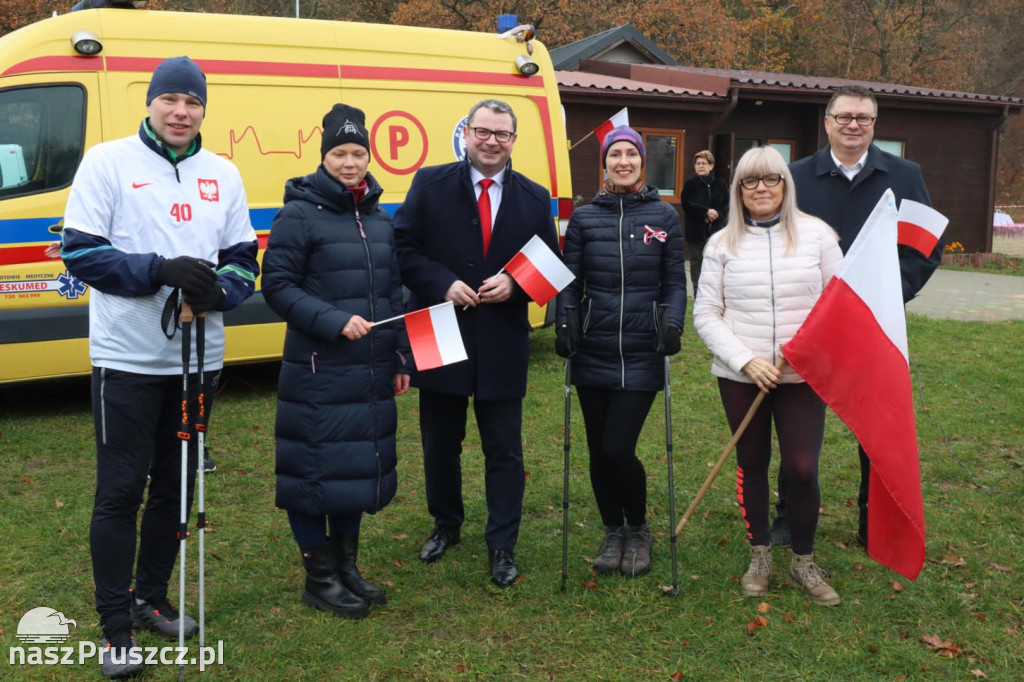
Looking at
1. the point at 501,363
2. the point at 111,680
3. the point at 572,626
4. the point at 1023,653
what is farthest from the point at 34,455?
the point at 1023,653

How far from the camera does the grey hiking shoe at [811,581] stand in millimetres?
4023

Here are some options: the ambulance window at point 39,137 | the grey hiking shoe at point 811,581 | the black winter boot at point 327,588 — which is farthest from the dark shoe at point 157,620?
the ambulance window at point 39,137

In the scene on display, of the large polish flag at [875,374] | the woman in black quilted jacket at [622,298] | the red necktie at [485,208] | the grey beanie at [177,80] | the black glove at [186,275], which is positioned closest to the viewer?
→ the black glove at [186,275]

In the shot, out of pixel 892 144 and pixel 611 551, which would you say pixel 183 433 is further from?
pixel 892 144

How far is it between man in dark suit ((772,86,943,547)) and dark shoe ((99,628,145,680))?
343cm

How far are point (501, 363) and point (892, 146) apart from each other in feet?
56.3

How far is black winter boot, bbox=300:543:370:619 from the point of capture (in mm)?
3865

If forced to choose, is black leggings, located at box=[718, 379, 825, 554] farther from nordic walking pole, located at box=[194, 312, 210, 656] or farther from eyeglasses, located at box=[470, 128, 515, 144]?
nordic walking pole, located at box=[194, 312, 210, 656]

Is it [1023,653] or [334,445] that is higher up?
[334,445]

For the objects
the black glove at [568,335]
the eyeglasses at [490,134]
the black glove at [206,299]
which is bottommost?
the black glove at [568,335]

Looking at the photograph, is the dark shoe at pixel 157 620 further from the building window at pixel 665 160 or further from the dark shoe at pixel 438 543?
the building window at pixel 665 160

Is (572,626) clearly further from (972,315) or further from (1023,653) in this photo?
(972,315)

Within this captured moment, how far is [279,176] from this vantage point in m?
7.14

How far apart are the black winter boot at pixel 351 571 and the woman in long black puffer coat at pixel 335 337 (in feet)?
0.83
